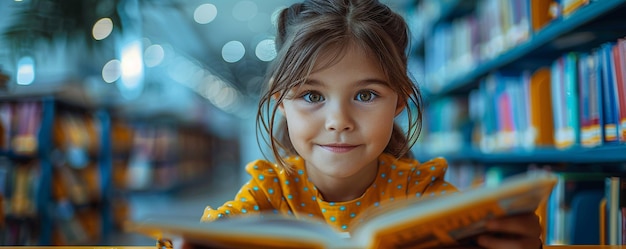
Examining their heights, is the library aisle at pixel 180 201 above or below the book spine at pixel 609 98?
below

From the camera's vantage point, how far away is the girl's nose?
829 mm

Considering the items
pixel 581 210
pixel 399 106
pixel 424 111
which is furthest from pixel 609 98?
pixel 424 111

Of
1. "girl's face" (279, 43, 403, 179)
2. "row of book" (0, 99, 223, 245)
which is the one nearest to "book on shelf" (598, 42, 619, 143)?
"girl's face" (279, 43, 403, 179)

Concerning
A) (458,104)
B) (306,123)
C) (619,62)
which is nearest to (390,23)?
(306,123)

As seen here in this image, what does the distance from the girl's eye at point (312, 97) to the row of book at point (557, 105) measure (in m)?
0.76

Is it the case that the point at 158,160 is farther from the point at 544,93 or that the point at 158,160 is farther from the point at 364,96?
the point at 364,96

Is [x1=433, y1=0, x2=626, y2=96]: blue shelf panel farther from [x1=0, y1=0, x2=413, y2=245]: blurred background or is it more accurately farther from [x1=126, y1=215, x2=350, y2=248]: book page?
[x1=126, y1=215, x2=350, y2=248]: book page

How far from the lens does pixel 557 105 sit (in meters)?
1.62

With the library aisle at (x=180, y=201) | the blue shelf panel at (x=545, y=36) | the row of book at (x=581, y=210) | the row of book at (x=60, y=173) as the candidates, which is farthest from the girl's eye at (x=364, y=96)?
the library aisle at (x=180, y=201)

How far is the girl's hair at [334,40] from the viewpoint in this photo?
0.87m

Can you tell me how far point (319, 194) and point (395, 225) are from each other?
499 millimetres

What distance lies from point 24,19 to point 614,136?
1433 millimetres

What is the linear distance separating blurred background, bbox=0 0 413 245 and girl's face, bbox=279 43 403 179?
0.24 meters

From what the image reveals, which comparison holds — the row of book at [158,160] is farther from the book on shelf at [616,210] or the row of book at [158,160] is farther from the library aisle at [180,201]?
the book on shelf at [616,210]
